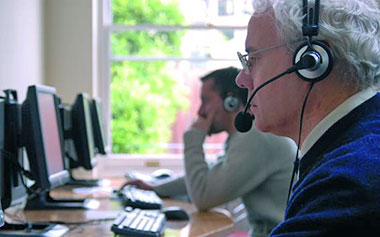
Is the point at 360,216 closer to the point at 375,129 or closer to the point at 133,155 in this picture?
the point at 375,129

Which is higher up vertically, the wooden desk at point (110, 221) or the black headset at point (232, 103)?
the black headset at point (232, 103)

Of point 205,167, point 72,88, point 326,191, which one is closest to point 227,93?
point 205,167

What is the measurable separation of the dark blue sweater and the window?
2.86 metres

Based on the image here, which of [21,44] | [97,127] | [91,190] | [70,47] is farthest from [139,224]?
[70,47]

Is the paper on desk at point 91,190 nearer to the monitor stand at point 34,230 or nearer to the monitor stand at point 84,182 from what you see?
the monitor stand at point 84,182

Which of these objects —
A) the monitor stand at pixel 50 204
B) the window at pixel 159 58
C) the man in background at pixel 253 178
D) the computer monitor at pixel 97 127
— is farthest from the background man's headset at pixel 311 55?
the window at pixel 159 58

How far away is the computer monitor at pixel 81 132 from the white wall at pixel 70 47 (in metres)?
1.04

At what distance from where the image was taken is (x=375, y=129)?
0.90m

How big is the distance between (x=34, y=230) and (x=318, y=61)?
0.95m

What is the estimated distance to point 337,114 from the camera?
3.23ft

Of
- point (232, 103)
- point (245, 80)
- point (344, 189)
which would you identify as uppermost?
point (245, 80)

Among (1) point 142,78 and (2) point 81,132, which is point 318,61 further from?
(1) point 142,78

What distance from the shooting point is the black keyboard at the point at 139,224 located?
4.96 feet

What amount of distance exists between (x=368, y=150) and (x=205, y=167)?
1406 millimetres
